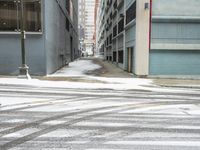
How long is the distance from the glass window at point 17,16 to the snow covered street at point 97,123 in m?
10.6

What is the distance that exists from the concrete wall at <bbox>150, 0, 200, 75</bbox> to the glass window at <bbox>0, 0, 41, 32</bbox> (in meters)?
8.32

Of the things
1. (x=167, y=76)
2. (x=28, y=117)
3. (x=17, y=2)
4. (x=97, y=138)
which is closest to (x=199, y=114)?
(x=97, y=138)

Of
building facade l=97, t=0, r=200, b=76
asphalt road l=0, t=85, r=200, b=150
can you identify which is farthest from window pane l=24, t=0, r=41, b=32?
asphalt road l=0, t=85, r=200, b=150

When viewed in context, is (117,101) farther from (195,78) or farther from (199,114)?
(195,78)

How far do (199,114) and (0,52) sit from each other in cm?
1651

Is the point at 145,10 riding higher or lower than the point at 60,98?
higher

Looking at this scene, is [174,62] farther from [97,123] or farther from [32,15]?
[97,123]

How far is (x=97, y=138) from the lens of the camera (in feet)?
21.6

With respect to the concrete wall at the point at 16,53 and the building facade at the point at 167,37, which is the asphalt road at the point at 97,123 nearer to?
the concrete wall at the point at 16,53

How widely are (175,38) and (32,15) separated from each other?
10.4m

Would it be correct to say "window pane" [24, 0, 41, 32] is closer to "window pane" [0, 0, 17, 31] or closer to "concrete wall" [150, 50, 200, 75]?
"window pane" [0, 0, 17, 31]

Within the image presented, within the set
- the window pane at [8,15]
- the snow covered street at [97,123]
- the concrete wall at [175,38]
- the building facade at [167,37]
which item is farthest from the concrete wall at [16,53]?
the snow covered street at [97,123]

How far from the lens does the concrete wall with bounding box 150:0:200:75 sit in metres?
23.5

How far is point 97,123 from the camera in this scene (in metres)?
7.96
